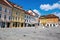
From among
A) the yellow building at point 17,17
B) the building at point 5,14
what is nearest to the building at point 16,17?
the yellow building at point 17,17

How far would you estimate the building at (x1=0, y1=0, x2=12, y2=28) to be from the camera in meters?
42.2

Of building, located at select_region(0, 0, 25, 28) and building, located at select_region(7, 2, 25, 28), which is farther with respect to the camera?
building, located at select_region(7, 2, 25, 28)

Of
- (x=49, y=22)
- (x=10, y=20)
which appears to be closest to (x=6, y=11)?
(x=10, y=20)

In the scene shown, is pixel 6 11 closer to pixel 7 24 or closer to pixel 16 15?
pixel 7 24

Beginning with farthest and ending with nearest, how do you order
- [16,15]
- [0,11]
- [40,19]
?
1. [40,19]
2. [16,15]
3. [0,11]

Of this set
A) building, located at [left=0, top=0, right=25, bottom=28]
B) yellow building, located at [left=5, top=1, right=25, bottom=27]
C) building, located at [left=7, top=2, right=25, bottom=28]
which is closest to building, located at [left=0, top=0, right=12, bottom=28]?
building, located at [left=0, top=0, right=25, bottom=28]

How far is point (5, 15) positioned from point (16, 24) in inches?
→ 411

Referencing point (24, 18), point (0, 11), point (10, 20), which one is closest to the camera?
point (0, 11)

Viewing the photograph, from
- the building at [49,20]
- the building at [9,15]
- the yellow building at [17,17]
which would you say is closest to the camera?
the building at [9,15]

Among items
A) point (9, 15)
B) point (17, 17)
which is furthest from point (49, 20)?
point (9, 15)

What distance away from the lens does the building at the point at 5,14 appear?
4225cm

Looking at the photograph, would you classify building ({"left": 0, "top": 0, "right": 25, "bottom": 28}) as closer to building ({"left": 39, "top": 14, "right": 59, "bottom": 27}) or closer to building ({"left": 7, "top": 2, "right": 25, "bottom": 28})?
building ({"left": 7, "top": 2, "right": 25, "bottom": 28})

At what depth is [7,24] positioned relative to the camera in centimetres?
4712

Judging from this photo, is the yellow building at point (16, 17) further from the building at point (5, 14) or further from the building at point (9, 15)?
the building at point (5, 14)
